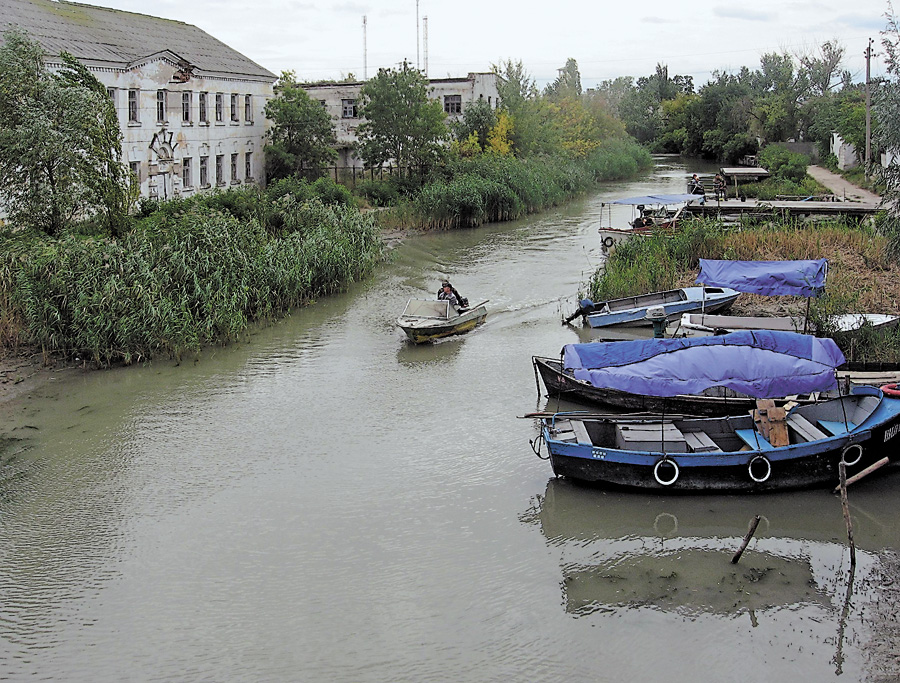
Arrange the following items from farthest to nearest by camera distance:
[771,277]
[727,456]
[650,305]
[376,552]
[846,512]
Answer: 1. [650,305]
2. [771,277]
3. [727,456]
4. [376,552]
5. [846,512]

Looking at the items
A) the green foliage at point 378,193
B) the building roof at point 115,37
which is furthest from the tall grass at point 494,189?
the building roof at point 115,37

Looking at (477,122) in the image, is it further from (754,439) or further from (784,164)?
(754,439)

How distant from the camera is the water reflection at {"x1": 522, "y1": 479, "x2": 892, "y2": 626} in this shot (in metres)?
11.4

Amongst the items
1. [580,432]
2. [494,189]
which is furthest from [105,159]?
[494,189]

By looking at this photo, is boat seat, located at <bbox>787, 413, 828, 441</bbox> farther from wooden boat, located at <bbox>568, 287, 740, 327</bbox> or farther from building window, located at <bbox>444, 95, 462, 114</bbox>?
building window, located at <bbox>444, 95, 462, 114</bbox>

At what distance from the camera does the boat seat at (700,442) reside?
47.1ft

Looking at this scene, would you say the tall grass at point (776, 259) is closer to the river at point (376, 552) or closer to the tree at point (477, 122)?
the river at point (376, 552)

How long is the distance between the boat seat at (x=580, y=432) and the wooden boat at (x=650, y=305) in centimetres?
846

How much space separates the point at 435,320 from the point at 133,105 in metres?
18.0

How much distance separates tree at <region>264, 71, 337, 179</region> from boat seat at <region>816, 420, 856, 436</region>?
33.0 metres

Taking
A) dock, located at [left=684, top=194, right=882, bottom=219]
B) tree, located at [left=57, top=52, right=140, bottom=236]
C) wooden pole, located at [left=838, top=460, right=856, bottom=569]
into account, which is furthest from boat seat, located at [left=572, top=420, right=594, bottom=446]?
dock, located at [left=684, top=194, right=882, bottom=219]

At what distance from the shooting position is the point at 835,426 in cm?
1495

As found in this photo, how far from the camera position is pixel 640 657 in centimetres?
1026

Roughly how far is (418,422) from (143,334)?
25.3 feet
